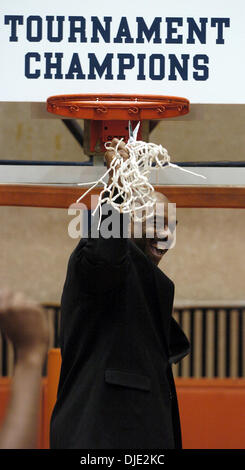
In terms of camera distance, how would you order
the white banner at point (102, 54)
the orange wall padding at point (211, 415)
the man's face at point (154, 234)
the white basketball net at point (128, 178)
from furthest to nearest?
the orange wall padding at point (211, 415), the white banner at point (102, 54), the man's face at point (154, 234), the white basketball net at point (128, 178)

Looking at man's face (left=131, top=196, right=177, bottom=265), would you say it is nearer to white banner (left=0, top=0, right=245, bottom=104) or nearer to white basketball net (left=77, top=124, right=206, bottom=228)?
white basketball net (left=77, top=124, right=206, bottom=228)

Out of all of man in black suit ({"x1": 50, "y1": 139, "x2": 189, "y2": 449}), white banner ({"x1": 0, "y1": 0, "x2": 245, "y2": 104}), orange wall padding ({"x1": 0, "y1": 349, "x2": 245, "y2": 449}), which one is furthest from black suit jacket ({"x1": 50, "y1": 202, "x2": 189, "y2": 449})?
orange wall padding ({"x1": 0, "y1": 349, "x2": 245, "y2": 449})

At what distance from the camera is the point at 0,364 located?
146 inches

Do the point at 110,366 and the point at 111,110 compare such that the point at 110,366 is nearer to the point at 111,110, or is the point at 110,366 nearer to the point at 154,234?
the point at 154,234

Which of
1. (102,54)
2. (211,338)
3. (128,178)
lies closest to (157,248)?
(128,178)

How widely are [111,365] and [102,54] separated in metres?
0.78

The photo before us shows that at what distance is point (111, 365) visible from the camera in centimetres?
150

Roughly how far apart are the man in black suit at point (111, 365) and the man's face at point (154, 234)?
0.40 ft

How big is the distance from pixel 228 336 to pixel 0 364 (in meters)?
1.18

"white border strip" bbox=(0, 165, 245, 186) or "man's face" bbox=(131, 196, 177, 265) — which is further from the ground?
"white border strip" bbox=(0, 165, 245, 186)

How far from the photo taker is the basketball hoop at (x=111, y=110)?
1765 millimetres

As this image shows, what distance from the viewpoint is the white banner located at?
180 centimetres

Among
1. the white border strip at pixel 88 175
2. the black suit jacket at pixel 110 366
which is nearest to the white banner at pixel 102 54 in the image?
the white border strip at pixel 88 175

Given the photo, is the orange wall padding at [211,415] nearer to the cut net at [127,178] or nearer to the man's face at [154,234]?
the man's face at [154,234]
